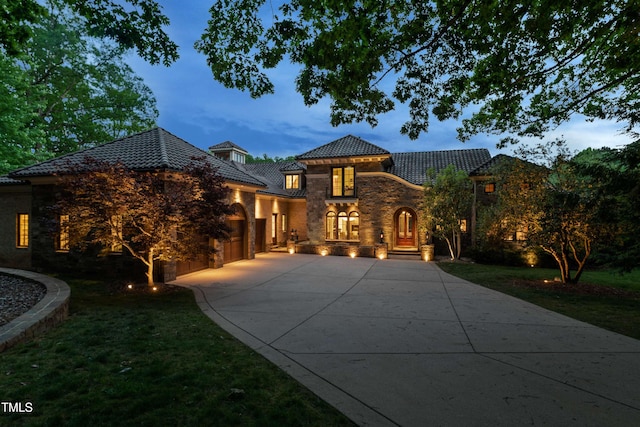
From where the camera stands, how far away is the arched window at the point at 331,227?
21.3 m

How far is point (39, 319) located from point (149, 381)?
3.53 m

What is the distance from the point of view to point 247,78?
21.5 ft

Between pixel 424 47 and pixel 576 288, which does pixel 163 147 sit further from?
pixel 576 288

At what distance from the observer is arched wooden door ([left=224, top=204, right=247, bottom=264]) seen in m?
15.3

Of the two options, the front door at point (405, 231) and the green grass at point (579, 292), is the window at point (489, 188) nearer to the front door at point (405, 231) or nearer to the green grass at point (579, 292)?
the green grass at point (579, 292)

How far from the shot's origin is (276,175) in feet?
91.9

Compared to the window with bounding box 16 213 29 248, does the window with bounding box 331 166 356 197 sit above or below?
above

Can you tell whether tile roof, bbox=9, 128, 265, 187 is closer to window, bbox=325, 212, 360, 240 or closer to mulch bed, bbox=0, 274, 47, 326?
mulch bed, bbox=0, 274, 47, 326

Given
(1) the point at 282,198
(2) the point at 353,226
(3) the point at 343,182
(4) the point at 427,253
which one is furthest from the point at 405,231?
(1) the point at 282,198

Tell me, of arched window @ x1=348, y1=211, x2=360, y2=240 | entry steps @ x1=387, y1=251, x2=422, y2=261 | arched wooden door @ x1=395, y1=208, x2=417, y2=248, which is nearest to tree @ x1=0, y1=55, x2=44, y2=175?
arched window @ x1=348, y1=211, x2=360, y2=240

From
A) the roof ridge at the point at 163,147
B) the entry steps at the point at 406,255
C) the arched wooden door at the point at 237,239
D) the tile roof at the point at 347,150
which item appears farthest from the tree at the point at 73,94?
the entry steps at the point at 406,255

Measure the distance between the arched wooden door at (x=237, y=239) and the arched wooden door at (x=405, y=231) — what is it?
36.5ft

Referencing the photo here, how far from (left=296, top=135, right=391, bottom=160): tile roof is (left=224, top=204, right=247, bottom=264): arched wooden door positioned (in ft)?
22.9

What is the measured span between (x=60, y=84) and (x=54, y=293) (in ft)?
74.3
